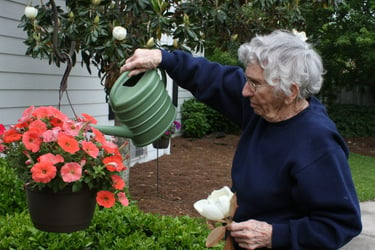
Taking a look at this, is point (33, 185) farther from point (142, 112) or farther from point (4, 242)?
point (4, 242)

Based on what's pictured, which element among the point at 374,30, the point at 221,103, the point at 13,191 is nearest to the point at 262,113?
the point at 221,103

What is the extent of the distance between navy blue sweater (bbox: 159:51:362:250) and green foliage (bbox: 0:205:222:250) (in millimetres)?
1043

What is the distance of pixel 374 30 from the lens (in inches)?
443

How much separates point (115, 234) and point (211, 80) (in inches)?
51.0

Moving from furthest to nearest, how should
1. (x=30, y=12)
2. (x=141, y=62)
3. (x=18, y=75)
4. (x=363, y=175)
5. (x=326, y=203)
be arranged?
(x=363, y=175)
(x=18, y=75)
(x=30, y=12)
(x=141, y=62)
(x=326, y=203)

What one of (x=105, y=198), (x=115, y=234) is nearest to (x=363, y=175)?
(x=115, y=234)

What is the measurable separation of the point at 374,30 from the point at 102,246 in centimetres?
1027

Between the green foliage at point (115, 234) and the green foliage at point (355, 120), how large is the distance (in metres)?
11.0

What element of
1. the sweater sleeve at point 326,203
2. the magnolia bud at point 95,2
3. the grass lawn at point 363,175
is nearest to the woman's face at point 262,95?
the sweater sleeve at point 326,203

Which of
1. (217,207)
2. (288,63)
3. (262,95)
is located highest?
(288,63)

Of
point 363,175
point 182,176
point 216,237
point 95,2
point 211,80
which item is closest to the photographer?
point 216,237

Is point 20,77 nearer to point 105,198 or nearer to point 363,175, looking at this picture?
point 105,198

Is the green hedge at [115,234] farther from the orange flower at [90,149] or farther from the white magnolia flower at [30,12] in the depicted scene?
the white magnolia flower at [30,12]

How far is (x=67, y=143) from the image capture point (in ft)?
5.62
